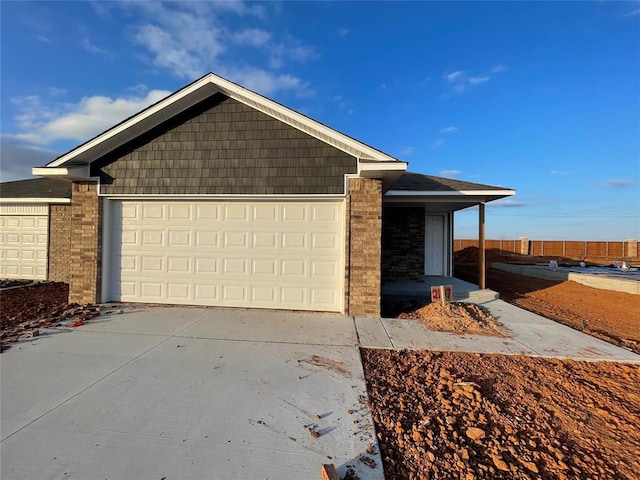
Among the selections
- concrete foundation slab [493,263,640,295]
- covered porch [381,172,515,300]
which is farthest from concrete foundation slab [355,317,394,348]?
concrete foundation slab [493,263,640,295]

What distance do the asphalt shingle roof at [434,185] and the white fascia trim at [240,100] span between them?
306cm

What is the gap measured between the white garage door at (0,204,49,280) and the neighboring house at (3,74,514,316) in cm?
467

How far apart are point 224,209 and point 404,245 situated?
664 centimetres

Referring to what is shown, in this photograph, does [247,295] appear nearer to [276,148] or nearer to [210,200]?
[210,200]

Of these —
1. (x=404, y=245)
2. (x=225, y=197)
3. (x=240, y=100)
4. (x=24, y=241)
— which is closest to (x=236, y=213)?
(x=225, y=197)

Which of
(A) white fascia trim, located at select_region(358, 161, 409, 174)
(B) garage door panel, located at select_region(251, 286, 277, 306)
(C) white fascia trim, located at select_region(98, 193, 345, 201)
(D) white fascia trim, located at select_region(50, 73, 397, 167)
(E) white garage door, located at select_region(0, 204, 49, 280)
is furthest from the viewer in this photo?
(E) white garage door, located at select_region(0, 204, 49, 280)

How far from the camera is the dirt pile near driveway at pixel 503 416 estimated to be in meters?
2.52

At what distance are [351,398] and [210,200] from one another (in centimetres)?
551

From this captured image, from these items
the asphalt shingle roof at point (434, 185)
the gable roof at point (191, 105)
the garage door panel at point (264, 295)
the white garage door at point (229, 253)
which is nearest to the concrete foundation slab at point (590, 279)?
the asphalt shingle roof at point (434, 185)

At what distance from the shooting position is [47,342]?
5.04m

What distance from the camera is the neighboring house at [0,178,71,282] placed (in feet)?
34.0

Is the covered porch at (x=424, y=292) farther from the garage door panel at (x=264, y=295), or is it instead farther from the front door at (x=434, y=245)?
the garage door panel at (x=264, y=295)

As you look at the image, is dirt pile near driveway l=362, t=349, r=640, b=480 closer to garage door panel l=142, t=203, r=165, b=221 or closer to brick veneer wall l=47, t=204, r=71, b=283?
garage door panel l=142, t=203, r=165, b=221

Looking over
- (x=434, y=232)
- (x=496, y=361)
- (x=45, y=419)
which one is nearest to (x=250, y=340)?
(x=45, y=419)
